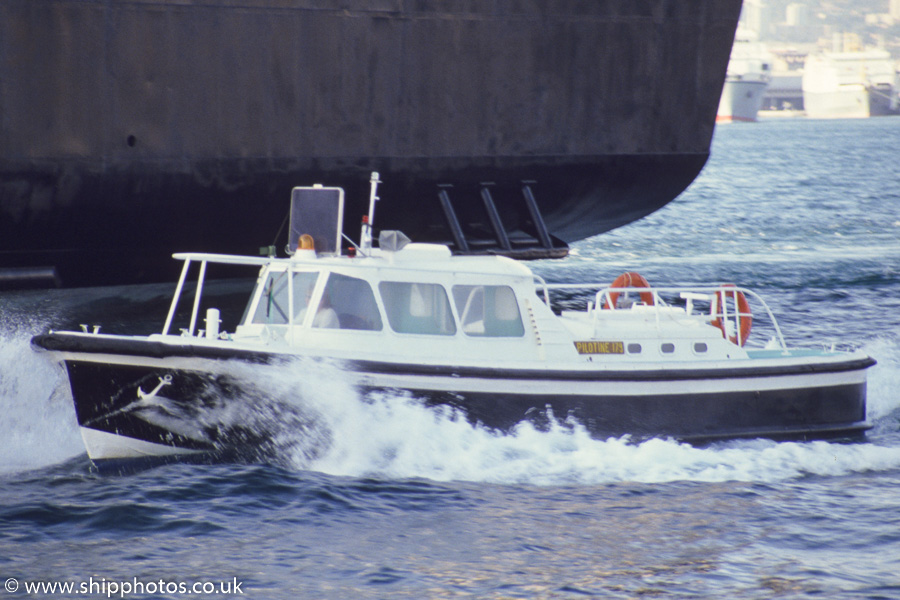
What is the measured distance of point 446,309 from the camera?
962 centimetres

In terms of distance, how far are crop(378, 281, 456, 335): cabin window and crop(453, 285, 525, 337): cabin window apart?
0.13 metres

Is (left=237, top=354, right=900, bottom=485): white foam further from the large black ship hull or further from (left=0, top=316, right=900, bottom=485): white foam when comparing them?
the large black ship hull

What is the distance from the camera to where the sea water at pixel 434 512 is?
7.28 metres

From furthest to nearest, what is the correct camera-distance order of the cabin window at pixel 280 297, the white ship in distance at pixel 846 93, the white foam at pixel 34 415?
the white ship in distance at pixel 846 93 → the white foam at pixel 34 415 → the cabin window at pixel 280 297

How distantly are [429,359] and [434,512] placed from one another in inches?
55.5

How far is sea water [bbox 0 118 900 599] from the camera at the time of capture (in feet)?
23.9

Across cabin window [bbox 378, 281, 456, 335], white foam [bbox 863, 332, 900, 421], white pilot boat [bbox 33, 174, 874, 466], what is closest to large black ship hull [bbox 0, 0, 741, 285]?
white pilot boat [bbox 33, 174, 874, 466]

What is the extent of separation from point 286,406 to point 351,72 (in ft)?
19.7

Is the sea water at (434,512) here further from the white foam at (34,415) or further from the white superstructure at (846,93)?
the white superstructure at (846,93)

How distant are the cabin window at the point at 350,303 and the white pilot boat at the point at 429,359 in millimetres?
12

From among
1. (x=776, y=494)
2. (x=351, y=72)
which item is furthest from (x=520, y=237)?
(x=776, y=494)

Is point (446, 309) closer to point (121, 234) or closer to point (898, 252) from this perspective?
point (121, 234)

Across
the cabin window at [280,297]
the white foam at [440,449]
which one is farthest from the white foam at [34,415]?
the cabin window at [280,297]

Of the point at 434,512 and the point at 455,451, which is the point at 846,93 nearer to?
the point at 455,451
